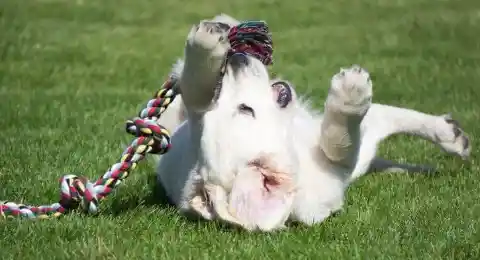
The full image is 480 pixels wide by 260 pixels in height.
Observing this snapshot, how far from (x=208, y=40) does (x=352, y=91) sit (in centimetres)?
67

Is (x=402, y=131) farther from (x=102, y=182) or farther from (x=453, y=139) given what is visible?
(x=102, y=182)

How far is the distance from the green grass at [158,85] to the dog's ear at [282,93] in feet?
1.93

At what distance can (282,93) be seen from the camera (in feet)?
11.8

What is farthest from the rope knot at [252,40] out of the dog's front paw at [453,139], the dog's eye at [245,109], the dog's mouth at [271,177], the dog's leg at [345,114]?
the dog's front paw at [453,139]

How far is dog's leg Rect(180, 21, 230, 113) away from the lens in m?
3.18

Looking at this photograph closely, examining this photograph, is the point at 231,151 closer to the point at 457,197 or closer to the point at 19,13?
the point at 457,197

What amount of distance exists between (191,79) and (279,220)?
0.72 meters

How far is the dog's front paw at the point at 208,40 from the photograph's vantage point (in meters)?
3.17

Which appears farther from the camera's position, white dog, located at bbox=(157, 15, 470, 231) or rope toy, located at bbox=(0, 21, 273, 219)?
rope toy, located at bbox=(0, 21, 273, 219)

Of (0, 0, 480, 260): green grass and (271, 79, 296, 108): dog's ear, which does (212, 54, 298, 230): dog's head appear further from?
(0, 0, 480, 260): green grass

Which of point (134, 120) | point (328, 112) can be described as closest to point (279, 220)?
point (328, 112)

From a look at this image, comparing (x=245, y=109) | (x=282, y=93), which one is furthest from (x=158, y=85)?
(x=245, y=109)

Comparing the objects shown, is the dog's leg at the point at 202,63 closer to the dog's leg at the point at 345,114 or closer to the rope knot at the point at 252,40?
the rope knot at the point at 252,40

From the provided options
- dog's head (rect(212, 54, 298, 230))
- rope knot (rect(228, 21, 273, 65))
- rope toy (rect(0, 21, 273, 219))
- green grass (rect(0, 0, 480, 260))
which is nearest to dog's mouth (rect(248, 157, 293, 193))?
dog's head (rect(212, 54, 298, 230))
